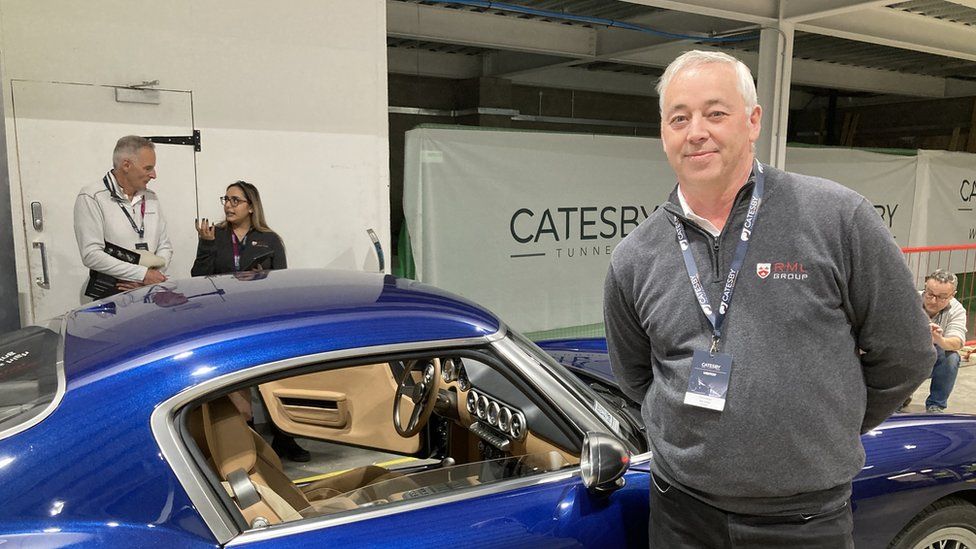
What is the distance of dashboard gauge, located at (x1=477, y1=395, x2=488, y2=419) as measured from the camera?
2463 mm

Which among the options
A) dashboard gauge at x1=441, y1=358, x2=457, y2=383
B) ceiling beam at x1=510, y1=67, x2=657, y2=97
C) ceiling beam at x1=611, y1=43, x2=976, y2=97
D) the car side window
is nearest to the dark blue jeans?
the car side window

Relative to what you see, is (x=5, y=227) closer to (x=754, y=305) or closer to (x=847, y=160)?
(x=754, y=305)

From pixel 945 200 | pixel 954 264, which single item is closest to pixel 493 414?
pixel 954 264

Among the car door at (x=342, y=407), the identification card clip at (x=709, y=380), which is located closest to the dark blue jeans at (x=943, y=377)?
the car door at (x=342, y=407)

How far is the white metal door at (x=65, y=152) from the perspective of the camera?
410 cm

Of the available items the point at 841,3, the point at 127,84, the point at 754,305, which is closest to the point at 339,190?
the point at 127,84

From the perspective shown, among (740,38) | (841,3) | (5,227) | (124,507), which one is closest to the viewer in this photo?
(124,507)

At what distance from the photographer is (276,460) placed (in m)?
2.33

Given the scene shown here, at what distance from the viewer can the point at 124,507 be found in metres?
1.42

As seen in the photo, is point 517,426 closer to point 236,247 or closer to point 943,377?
point 236,247

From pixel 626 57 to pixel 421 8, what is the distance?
300 cm

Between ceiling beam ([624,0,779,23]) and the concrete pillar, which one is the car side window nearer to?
ceiling beam ([624,0,779,23])

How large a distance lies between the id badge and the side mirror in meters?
0.31

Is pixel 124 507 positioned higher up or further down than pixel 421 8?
further down
